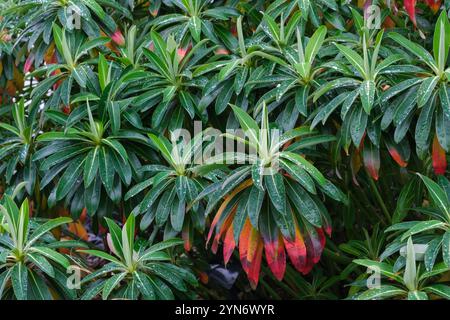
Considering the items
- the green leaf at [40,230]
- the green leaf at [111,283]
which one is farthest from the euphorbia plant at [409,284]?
the green leaf at [40,230]

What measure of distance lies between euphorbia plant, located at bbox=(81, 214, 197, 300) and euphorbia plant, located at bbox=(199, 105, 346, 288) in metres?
0.22

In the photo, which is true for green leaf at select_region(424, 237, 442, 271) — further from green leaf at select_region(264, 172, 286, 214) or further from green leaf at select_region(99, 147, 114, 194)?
green leaf at select_region(99, 147, 114, 194)

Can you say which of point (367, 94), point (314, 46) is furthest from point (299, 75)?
point (367, 94)

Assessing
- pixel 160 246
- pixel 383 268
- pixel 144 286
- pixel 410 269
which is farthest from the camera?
pixel 160 246

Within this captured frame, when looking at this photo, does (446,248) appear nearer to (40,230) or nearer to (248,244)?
(248,244)

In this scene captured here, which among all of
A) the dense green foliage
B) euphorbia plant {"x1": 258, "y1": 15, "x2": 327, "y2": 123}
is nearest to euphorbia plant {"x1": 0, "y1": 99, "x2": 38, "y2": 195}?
the dense green foliage

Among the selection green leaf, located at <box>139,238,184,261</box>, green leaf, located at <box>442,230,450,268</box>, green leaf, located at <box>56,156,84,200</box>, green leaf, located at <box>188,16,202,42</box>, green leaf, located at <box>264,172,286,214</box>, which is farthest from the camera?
green leaf, located at <box>188,16,202,42</box>

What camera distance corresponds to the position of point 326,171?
99.7 inches

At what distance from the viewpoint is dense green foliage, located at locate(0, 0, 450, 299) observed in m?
2.06

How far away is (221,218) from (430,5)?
97cm

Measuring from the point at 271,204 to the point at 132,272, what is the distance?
46 cm

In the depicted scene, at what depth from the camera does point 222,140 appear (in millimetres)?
2311

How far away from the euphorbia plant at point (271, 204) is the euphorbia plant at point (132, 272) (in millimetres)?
222

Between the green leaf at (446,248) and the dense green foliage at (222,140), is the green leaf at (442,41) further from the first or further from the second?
the green leaf at (446,248)
